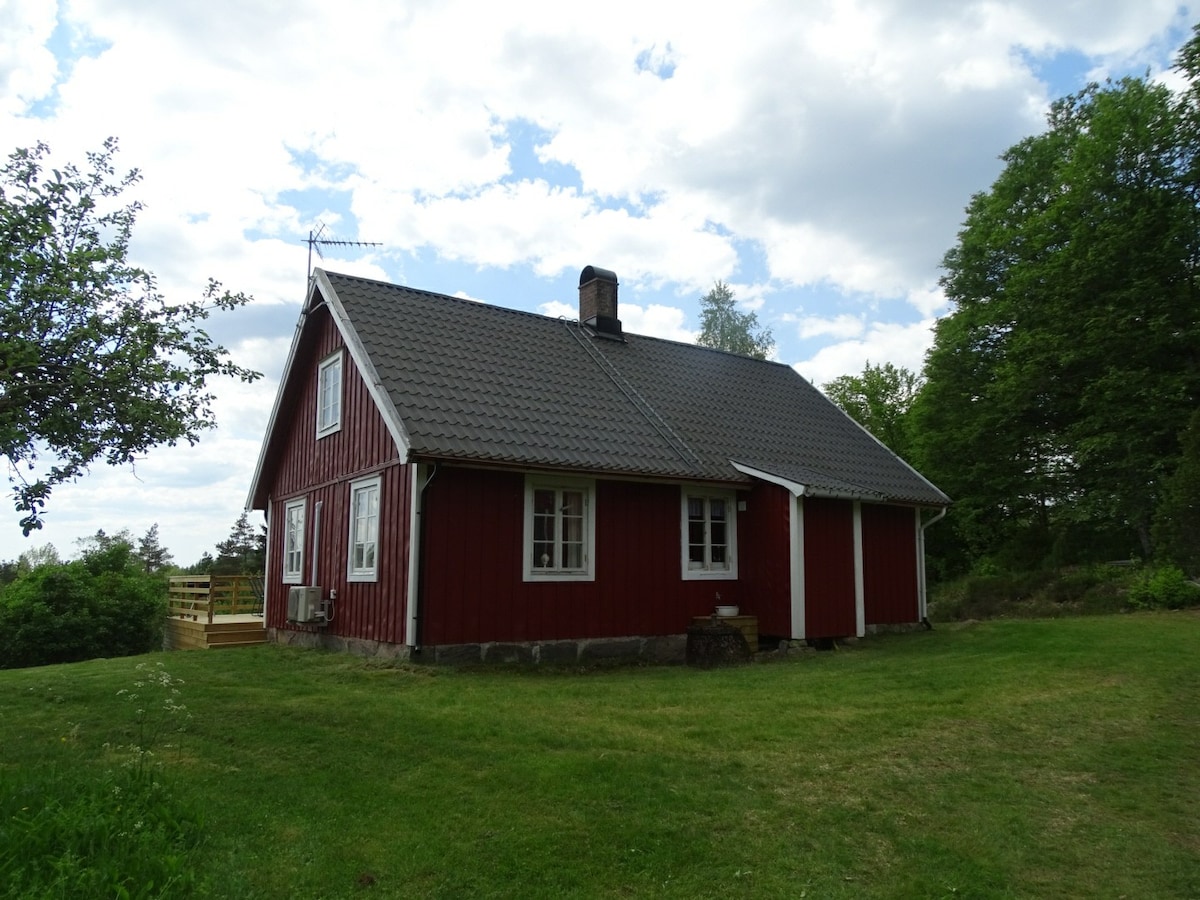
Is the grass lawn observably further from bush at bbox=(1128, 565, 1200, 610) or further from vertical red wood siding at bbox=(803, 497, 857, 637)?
bush at bbox=(1128, 565, 1200, 610)

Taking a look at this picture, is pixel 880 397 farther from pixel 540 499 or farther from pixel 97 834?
pixel 97 834

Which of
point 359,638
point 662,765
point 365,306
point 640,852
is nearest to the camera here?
point 640,852

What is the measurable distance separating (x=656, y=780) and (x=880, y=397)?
1491 inches

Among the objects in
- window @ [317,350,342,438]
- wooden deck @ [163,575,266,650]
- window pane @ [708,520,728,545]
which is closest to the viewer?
window pane @ [708,520,728,545]

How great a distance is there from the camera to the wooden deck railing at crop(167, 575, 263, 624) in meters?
17.9

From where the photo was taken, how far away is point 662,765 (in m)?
6.25

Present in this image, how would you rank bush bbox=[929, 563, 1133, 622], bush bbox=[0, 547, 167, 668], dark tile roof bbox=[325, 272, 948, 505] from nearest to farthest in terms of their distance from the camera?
1. dark tile roof bbox=[325, 272, 948, 505]
2. bush bbox=[929, 563, 1133, 622]
3. bush bbox=[0, 547, 167, 668]

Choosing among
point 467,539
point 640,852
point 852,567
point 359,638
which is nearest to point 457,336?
point 467,539

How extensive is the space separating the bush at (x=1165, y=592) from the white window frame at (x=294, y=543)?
16.1m

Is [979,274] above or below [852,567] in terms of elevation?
above

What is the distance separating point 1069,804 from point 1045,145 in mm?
28271

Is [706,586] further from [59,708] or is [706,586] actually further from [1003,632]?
[59,708]

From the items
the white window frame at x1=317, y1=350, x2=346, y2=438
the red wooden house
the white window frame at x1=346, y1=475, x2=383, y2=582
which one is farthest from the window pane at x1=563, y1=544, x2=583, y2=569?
the white window frame at x1=317, y1=350, x2=346, y2=438

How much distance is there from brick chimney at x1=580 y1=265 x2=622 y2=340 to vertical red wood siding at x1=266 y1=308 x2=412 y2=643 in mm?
5224
